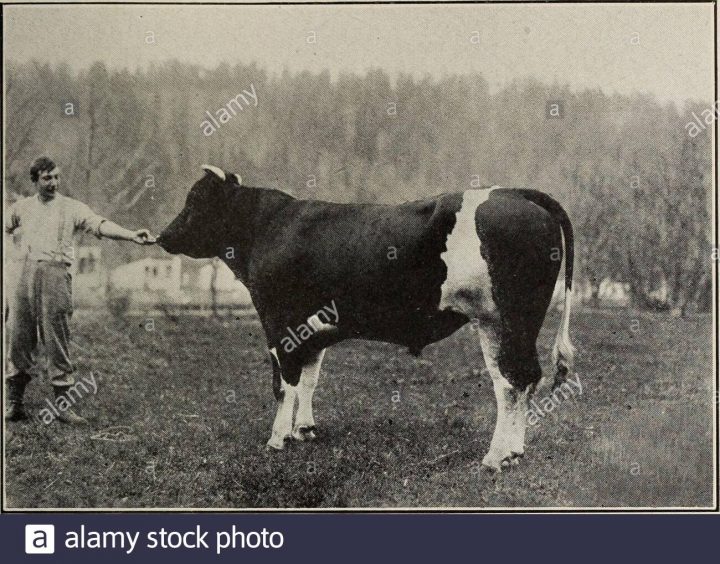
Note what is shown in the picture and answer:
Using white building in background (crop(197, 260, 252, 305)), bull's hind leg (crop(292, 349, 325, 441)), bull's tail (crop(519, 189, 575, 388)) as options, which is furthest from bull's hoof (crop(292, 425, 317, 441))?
bull's tail (crop(519, 189, 575, 388))

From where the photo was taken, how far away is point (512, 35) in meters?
7.21

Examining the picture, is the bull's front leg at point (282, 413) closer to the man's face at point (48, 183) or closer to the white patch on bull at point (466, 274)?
the white patch on bull at point (466, 274)

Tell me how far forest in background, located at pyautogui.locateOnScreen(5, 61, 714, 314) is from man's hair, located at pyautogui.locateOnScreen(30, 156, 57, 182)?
0.19ft

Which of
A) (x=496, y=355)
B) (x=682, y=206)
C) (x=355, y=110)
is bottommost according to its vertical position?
(x=496, y=355)

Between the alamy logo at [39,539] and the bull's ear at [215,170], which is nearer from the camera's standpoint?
the alamy logo at [39,539]

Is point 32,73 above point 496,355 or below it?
above

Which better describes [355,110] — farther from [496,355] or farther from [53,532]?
[53,532]

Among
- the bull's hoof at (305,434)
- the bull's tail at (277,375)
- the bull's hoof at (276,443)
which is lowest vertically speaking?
the bull's hoof at (276,443)

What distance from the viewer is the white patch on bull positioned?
6.73 m

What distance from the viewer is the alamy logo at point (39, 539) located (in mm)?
6828

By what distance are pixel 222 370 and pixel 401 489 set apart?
1664 millimetres

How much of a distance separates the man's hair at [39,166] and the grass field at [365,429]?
3.82 feet

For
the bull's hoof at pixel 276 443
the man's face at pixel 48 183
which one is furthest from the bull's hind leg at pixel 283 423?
the man's face at pixel 48 183

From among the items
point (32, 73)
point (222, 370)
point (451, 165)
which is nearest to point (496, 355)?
point (451, 165)
